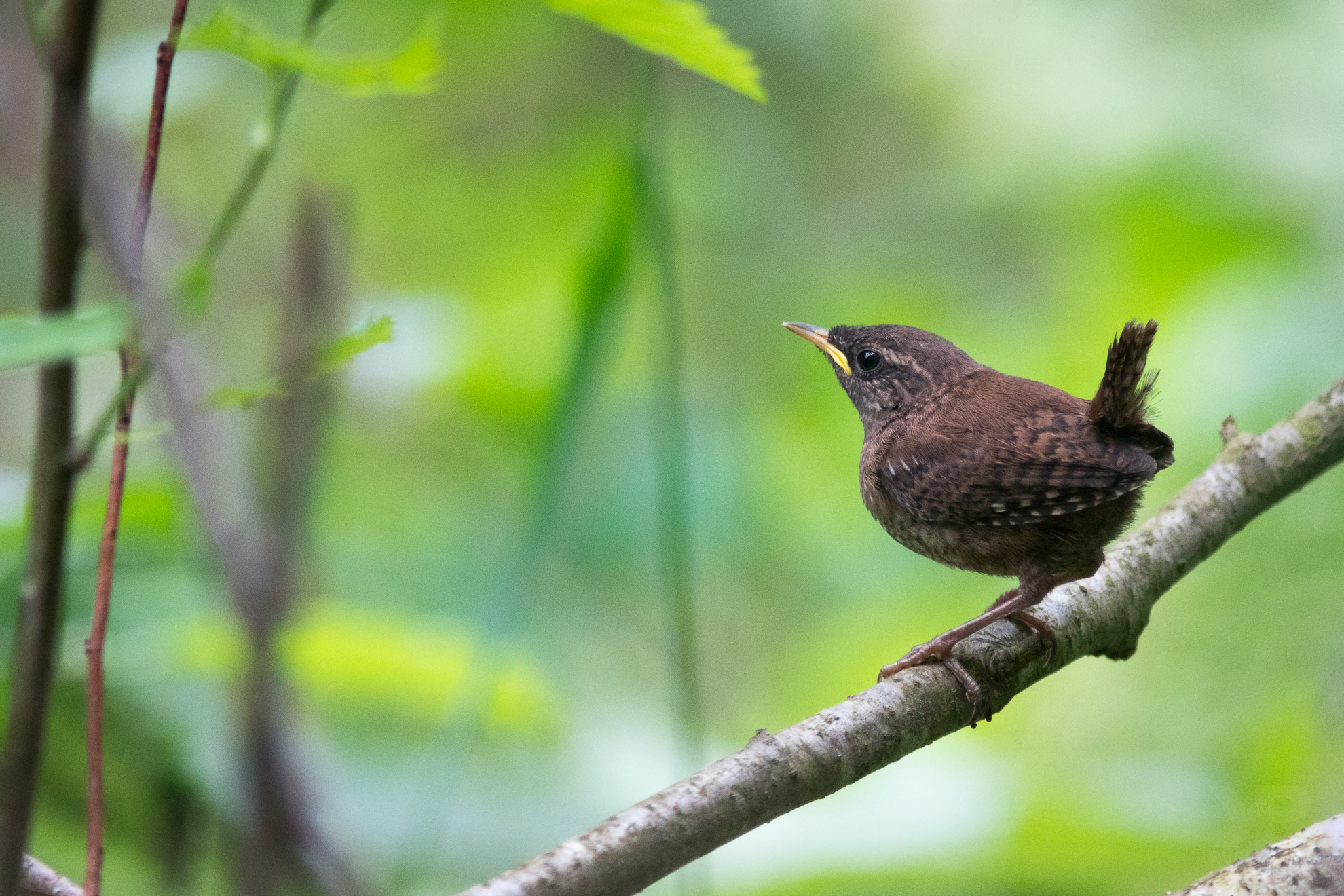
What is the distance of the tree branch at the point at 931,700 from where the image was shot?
1.49 meters

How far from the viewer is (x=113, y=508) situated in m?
1.26

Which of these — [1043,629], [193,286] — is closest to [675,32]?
[193,286]

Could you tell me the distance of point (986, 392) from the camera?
10.0 feet

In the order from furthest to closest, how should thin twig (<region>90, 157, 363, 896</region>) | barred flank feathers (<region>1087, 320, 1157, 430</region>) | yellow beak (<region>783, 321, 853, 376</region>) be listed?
yellow beak (<region>783, 321, 853, 376</region>) < barred flank feathers (<region>1087, 320, 1157, 430</region>) < thin twig (<region>90, 157, 363, 896</region>)

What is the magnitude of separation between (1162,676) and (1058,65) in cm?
401

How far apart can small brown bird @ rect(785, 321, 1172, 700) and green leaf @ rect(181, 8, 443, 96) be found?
1.65 meters

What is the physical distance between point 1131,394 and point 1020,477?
34 centimetres

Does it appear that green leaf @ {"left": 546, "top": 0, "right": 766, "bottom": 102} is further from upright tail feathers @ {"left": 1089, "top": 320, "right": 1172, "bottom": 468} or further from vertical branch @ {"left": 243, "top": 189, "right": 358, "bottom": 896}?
upright tail feathers @ {"left": 1089, "top": 320, "right": 1172, "bottom": 468}

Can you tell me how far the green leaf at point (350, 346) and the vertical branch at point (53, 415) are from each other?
279 mm

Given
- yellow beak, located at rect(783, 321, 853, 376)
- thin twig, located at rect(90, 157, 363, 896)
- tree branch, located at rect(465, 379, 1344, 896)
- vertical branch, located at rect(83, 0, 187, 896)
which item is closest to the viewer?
thin twig, located at rect(90, 157, 363, 896)

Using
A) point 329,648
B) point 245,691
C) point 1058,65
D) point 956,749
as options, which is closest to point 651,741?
point 956,749

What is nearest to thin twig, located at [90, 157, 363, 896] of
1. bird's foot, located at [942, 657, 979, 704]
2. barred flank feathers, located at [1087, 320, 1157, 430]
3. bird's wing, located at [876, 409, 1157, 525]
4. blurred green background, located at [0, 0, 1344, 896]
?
blurred green background, located at [0, 0, 1344, 896]

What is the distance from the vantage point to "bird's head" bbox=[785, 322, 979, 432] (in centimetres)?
333

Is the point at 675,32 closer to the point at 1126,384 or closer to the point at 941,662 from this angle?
the point at 941,662
